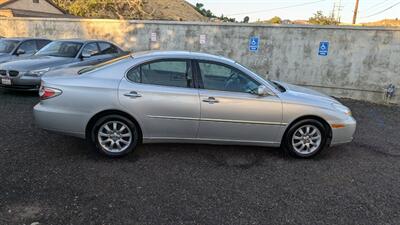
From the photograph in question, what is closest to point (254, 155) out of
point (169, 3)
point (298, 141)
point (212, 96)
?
point (298, 141)

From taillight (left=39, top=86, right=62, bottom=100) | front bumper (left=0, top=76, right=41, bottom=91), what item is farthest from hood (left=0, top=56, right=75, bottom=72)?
taillight (left=39, top=86, right=62, bottom=100)

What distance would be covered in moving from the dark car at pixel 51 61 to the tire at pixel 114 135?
316cm

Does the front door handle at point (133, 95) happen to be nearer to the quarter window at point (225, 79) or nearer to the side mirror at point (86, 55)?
the quarter window at point (225, 79)

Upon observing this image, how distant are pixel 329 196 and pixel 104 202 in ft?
8.31

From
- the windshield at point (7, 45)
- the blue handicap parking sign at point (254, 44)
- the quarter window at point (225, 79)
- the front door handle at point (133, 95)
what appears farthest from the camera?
the blue handicap parking sign at point (254, 44)

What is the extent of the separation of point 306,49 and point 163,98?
24.4 ft

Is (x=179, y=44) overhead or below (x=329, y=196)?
overhead

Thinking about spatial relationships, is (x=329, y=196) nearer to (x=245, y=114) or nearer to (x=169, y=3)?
(x=245, y=114)

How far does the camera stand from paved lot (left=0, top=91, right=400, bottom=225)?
10.9 ft

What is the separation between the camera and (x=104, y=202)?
347 centimetres

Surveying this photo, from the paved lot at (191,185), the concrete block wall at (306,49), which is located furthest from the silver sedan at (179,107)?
the concrete block wall at (306,49)

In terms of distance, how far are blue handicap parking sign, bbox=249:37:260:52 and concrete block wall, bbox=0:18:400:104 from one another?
0.11m

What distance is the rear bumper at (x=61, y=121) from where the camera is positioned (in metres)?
4.45

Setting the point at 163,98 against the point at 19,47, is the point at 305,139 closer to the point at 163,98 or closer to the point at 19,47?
the point at 163,98
